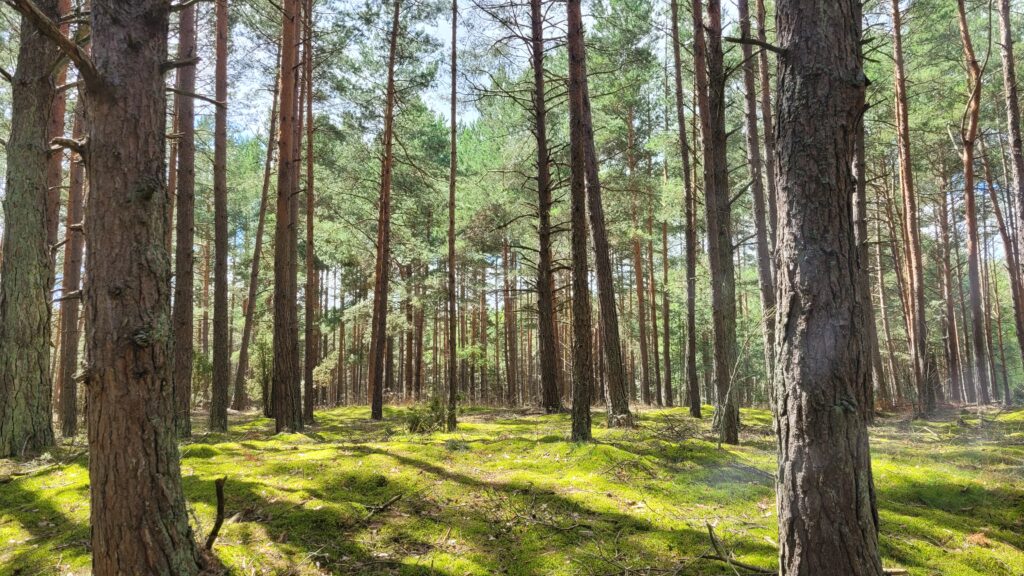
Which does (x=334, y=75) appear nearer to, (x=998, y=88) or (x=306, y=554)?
(x=306, y=554)

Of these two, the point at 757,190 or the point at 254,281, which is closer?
the point at 757,190

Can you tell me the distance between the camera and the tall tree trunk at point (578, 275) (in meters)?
5.99

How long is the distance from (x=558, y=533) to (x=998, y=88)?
68.3 feet

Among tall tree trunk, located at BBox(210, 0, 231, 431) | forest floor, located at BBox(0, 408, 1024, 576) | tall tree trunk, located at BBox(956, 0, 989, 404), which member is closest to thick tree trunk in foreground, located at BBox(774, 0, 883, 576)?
forest floor, located at BBox(0, 408, 1024, 576)

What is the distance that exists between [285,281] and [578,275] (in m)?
5.17

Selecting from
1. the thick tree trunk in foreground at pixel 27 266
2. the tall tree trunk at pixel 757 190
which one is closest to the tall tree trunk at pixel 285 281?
the thick tree trunk in foreground at pixel 27 266

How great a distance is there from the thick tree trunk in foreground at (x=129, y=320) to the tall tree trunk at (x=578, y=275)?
13.9 feet

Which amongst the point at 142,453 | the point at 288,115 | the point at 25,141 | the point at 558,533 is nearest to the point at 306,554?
the point at 142,453

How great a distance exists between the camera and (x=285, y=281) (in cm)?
821

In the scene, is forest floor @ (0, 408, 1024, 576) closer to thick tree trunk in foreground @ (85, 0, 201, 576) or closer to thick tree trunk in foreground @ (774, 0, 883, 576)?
thick tree trunk in foreground @ (85, 0, 201, 576)

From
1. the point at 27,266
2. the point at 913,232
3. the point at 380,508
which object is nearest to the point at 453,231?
the point at 27,266

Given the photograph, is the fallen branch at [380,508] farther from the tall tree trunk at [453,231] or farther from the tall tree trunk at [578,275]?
the tall tree trunk at [453,231]

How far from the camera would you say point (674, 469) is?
16.7 ft

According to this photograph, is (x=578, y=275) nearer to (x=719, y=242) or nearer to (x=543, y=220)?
(x=719, y=242)
